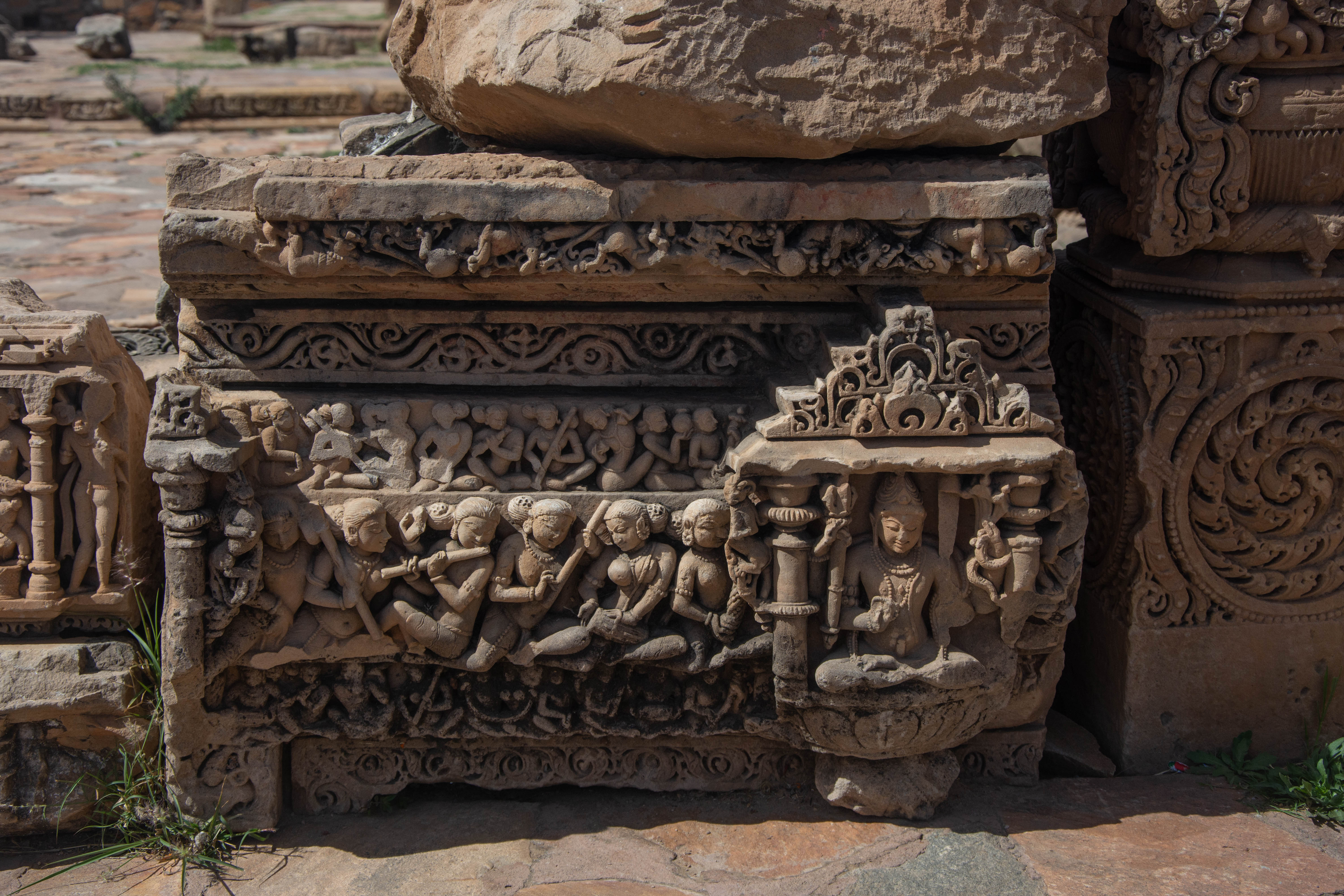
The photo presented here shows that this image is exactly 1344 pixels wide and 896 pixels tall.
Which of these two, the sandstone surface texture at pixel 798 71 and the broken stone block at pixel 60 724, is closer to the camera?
the sandstone surface texture at pixel 798 71

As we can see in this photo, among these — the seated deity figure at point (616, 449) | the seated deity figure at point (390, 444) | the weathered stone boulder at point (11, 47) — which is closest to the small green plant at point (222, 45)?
the weathered stone boulder at point (11, 47)

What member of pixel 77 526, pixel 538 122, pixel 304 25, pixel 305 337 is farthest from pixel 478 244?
pixel 304 25

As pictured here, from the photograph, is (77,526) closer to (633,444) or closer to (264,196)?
(264,196)

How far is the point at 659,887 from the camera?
115 inches

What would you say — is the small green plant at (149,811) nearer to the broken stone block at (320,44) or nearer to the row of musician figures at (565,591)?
the row of musician figures at (565,591)

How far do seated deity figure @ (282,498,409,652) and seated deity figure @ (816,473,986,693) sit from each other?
119 cm

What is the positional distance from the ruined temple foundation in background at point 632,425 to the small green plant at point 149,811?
114mm

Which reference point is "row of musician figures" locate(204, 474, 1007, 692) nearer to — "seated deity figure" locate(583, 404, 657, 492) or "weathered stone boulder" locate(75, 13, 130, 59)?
"seated deity figure" locate(583, 404, 657, 492)

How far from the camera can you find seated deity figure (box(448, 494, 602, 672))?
3000 mm

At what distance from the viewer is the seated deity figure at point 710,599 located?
298 cm

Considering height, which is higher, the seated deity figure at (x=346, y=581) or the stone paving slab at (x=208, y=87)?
the stone paving slab at (x=208, y=87)

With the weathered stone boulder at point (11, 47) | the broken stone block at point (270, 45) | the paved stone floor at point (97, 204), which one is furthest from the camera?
the broken stone block at point (270, 45)

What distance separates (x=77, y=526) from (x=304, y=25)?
1645cm

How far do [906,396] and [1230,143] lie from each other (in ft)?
3.86
